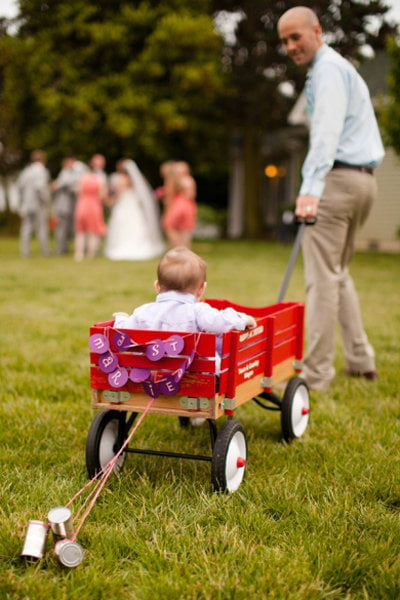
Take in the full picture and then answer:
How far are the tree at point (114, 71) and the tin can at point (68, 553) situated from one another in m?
19.2

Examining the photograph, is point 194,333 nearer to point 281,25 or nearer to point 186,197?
point 281,25

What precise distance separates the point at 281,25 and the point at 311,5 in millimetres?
18133

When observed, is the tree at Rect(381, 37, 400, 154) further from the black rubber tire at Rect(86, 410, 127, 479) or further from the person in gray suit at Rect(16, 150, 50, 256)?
the black rubber tire at Rect(86, 410, 127, 479)

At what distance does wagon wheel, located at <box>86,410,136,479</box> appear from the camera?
3207mm

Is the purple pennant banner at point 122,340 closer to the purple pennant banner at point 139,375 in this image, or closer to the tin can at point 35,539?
the purple pennant banner at point 139,375

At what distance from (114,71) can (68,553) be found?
2137cm

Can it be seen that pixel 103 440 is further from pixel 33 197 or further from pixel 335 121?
pixel 33 197

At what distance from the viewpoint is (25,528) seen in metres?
2.65

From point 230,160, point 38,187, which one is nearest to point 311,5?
point 230,160

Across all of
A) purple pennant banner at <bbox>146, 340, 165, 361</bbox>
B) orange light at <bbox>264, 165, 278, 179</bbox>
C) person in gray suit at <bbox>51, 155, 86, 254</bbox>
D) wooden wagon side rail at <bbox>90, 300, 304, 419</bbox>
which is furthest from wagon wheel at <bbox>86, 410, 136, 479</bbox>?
orange light at <bbox>264, 165, 278, 179</bbox>

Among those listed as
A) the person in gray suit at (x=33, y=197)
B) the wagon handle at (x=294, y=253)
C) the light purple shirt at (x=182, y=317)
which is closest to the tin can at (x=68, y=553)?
the light purple shirt at (x=182, y=317)

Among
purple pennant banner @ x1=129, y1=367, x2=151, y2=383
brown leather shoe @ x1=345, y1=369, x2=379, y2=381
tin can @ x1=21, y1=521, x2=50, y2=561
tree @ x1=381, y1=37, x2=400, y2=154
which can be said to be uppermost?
tree @ x1=381, y1=37, x2=400, y2=154

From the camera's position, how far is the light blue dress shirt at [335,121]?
4.47 meters

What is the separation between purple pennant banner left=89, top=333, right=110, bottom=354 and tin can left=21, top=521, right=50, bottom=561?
86 centimetres
